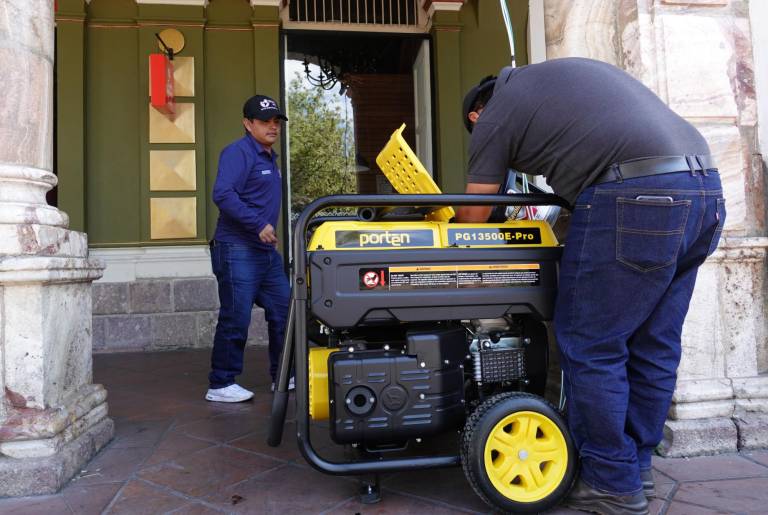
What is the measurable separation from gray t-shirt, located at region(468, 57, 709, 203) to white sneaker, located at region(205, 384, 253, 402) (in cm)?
231

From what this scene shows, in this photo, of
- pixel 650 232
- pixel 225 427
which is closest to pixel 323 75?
pixel 225 427

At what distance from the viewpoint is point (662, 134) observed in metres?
1.99

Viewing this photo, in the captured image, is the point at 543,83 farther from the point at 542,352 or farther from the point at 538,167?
the point at 542,352

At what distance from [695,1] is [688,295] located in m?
1.62

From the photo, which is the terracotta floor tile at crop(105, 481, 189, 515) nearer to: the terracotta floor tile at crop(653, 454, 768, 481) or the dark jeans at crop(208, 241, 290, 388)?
the dark jeans at crop(208, 241, 290, 388)

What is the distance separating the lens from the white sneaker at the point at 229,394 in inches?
147

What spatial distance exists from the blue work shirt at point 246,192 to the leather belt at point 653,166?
7.24ft

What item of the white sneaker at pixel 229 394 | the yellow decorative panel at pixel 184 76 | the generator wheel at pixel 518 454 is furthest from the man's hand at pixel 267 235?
the yellow decorative panel at pixel 184 76

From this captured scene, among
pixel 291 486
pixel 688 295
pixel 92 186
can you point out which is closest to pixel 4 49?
pixel 291 486

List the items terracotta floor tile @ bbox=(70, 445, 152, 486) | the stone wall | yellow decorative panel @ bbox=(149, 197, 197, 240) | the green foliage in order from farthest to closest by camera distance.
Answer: the green foliage < yellow decorative panel @ bbox=(149, 197, 197, 240) < the stone wall < terracotta floor tile @ bbox=(70, 445, 152, 486)

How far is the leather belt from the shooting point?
1960 millimetres

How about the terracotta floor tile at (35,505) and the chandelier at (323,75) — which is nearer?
the terracotta floor tile at (35,505)

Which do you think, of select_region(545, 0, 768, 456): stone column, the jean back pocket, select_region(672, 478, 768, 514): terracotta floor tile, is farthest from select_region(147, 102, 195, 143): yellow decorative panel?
select_region(672, 478, 768, 514): terracotta floor tile

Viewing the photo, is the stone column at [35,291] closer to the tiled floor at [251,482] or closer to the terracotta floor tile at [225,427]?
the tiled floor at [251,482]
